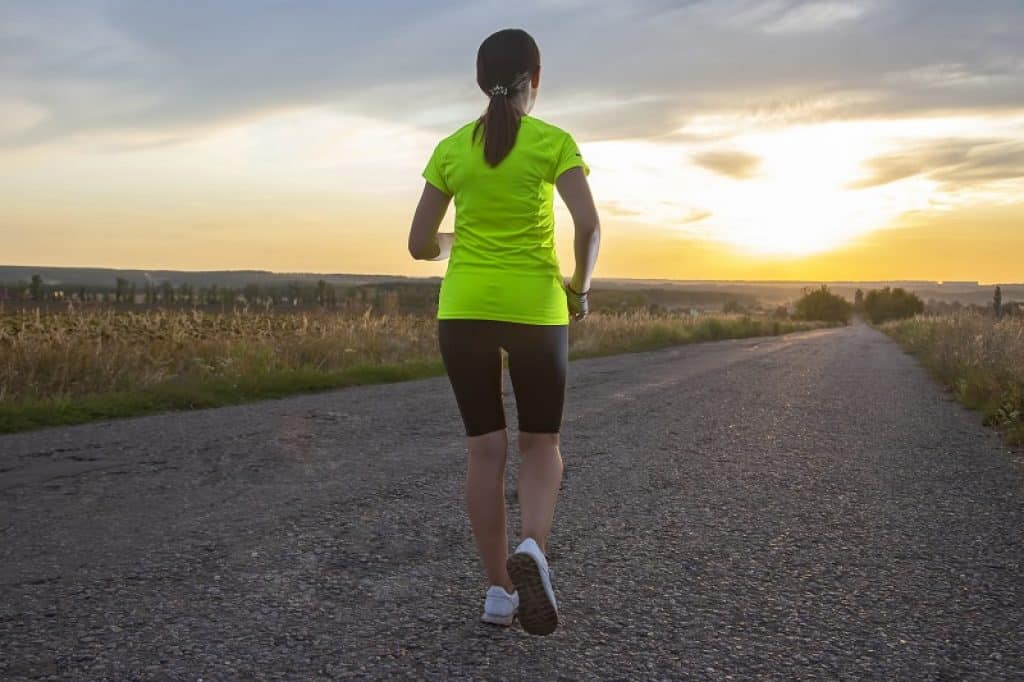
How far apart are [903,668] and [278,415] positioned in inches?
290

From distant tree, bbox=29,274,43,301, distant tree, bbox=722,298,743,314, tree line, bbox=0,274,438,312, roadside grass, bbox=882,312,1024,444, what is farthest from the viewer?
distant tree, bbox=722,298,743,314

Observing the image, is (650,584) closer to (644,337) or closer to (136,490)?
(136,490)

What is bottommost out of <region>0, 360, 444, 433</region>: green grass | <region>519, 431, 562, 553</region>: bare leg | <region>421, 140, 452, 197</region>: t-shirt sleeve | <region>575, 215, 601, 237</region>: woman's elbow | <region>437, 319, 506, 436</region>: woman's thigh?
<region>0, 360, 444, 433</region>: green grass

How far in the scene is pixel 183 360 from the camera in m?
13.2

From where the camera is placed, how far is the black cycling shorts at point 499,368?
293cm

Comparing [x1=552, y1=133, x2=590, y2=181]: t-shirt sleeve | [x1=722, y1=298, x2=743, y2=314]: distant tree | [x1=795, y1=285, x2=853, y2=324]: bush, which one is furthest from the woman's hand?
[x1=795, y1=285, x2=853, y2=324]: bush

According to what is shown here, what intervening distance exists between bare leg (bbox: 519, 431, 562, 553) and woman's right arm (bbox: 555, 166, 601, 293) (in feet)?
1.92

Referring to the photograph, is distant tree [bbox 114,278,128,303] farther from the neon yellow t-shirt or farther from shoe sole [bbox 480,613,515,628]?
the neon yellow t-shirt

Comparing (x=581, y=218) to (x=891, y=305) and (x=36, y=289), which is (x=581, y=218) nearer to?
(x=36, y=289)

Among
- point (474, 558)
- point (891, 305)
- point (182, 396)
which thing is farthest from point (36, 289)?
point (891, 305)

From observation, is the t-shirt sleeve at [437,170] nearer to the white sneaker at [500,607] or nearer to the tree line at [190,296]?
the white sneaker at [500,607]

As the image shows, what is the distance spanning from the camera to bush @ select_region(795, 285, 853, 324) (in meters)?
95.8

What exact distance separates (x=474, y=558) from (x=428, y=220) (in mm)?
1800

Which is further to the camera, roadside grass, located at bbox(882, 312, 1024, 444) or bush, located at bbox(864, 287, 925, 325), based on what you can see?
bush, located at bbox(864, 287, 925, 325)
